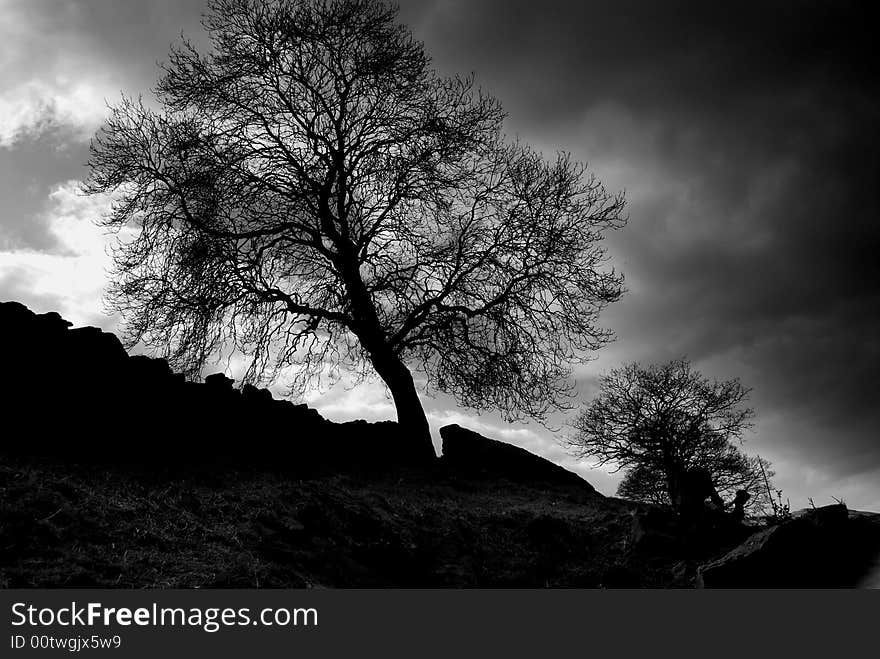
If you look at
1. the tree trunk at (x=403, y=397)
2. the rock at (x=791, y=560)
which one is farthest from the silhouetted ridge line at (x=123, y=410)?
the rock at (x=791, y=560)

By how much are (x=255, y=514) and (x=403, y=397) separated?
8409mm

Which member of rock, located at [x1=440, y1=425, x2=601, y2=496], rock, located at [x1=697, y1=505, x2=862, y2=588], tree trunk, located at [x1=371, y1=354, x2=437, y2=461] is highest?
tree trunk, located at [x1=371, y1=354, x2=437, y2=461]

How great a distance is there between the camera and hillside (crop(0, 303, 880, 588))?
748 centimetres

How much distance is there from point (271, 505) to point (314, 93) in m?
12.0

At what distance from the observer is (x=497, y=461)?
17047 mm

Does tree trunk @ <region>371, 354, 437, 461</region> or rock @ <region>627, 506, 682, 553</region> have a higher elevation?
tree trunk @ <region>371, 354, 437, 461</region>

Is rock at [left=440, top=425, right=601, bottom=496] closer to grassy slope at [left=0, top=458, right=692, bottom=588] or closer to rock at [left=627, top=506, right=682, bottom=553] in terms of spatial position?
Answer: grassy slope at [left=0, top=458, right=692, bottom=588]

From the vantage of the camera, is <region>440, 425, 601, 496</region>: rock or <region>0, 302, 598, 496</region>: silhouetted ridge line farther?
<region>440, 425, 601, 496</region>: rock

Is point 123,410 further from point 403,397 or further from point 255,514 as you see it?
point 403,397

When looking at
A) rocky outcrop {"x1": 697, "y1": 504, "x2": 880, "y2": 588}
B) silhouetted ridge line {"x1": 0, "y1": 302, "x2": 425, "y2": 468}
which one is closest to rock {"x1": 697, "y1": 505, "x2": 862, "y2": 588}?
rocky outcrop {"x1": 697, "y1": 504, "x2": 880, "y2": 588}

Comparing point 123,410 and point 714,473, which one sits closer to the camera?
point 123,410

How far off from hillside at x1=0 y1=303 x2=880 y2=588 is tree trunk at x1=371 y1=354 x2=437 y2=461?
210 centimetres

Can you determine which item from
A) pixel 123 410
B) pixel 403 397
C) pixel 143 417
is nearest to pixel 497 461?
pixel 403 397
